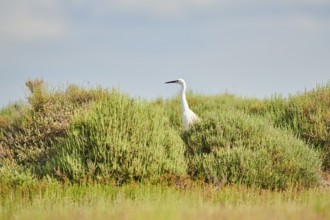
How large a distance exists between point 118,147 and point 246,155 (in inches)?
111

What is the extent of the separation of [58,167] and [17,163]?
2.94 m

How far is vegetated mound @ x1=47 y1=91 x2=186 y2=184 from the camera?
12305 millimetres

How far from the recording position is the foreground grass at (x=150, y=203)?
287 inches

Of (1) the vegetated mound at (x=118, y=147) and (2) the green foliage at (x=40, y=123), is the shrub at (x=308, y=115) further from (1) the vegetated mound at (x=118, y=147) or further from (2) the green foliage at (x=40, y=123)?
(2) the green foliage at (x=40, y=123)

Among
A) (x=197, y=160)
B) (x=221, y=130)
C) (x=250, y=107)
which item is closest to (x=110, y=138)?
(x=197, y=160)

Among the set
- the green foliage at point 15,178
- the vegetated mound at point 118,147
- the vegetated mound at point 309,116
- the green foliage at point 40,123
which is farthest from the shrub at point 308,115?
the green foliage at point 15,178

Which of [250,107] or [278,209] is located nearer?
[278,209]

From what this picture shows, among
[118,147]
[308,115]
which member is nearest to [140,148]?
[118,147]

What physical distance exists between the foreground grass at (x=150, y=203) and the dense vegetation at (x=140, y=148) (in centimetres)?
80

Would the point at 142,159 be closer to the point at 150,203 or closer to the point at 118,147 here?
the point at 118,147

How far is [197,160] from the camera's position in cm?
1352

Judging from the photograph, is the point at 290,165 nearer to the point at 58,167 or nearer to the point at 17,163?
the point at 58,167

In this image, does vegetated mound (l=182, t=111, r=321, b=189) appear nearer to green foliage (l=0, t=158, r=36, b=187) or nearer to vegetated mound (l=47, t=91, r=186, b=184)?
vegetated mound (l=47, t=91, r=186, b=184)

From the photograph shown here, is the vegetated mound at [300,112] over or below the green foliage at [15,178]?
over
